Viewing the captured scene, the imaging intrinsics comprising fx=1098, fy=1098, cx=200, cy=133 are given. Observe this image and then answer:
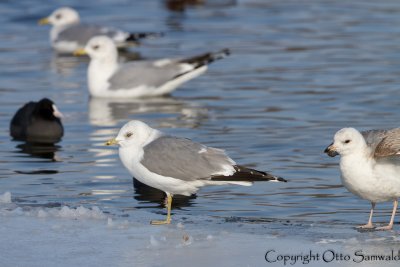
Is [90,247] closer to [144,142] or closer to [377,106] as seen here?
[144,142]

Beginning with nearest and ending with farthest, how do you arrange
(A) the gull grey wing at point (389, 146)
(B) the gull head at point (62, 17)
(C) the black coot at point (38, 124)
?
(A) the gull grey wing at point (389, 146) → (C) the black coot at point (38, 124) → (B) the gull head at point (62, 17)

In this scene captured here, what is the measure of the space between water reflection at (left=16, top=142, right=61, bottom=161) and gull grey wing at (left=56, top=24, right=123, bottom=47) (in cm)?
692

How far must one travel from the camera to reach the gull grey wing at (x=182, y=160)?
8734 mm

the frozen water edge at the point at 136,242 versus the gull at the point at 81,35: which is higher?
the frozen water edge at the point at 136,242

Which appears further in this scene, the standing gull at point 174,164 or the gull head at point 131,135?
the gull head at point 131,135

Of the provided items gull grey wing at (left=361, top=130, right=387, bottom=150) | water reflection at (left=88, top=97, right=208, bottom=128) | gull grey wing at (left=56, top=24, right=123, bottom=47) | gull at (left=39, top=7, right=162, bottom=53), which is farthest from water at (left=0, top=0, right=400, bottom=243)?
gull grey wing at (left=361, top=130, right=387, bottom=150)

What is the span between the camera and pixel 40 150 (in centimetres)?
1250

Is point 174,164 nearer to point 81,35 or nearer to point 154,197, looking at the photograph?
point 154,197

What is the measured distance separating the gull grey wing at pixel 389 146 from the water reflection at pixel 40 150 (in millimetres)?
4505

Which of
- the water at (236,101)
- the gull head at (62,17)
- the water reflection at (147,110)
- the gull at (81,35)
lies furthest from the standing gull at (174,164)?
the gull head at (62,17)

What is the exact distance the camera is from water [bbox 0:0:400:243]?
9.75 meters

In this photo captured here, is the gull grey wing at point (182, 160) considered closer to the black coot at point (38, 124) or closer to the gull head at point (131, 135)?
the gull head at point (131, 135)

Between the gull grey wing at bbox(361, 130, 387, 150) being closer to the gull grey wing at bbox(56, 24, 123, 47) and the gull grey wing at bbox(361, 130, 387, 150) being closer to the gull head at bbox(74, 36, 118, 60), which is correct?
the gull head at bbox(74, 36, 118, 60)

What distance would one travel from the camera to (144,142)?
8.98m
